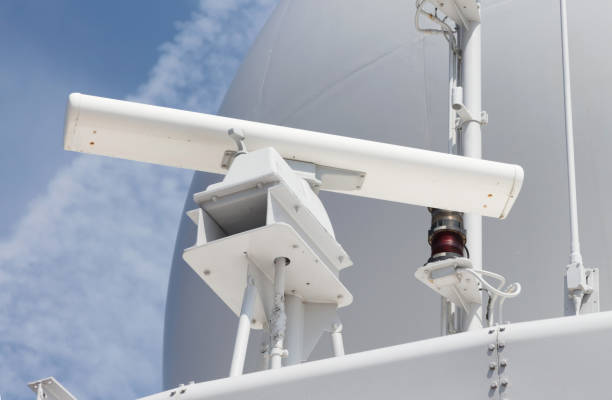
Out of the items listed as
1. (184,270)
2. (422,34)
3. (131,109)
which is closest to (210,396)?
(131,109)

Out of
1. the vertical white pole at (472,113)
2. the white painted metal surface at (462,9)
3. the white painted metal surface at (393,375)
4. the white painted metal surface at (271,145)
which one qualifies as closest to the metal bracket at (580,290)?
the white painted metal surface at (271,145)

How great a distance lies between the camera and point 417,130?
887 centimetres

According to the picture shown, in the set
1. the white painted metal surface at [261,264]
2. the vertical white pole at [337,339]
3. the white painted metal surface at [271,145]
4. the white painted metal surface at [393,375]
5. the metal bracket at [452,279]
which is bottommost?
the white painted metal surface at [393,375]

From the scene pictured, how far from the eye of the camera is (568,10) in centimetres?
912

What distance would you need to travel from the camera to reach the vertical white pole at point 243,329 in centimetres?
555

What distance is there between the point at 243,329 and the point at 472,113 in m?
2.67

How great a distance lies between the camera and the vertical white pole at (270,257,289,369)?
18.7ft

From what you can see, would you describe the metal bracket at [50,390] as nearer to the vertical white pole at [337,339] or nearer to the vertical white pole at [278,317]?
the vertical white pole at [278,317]

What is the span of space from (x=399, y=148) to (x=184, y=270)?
440 cm

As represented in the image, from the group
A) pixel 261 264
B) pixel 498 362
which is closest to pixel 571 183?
pixel 261 264

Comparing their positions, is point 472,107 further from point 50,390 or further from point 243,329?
point 50,390

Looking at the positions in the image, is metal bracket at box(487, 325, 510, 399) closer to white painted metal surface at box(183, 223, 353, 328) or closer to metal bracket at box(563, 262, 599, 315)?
white painted metal surface at box(183, 223, 353, 328)

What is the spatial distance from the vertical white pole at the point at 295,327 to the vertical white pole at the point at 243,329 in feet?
1.02

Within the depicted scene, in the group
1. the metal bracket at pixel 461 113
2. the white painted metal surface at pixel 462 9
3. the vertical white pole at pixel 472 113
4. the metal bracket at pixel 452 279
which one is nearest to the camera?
the metal bracket at pixel 452 279
